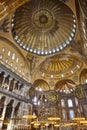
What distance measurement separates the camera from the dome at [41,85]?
2459 cm

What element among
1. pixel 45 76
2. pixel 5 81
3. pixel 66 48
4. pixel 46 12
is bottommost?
pixel 5 81

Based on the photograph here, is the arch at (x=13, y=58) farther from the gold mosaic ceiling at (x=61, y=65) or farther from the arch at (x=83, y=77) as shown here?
the arch at (x=83, y=77)

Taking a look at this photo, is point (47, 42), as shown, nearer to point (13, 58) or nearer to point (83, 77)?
point (13, 58)

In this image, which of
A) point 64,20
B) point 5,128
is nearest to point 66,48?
point 64,20

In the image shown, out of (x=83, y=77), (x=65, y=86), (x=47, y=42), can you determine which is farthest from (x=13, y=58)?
(x=83, y=77)

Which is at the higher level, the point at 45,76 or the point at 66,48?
the point at 66,48

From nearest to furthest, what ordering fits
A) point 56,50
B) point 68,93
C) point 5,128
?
point 5,128
point 56,50
point 68,93

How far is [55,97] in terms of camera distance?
2127cm

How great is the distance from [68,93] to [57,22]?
13.0m

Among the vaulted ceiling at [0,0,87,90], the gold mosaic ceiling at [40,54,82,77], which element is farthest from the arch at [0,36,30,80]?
the gold mosaic ceiling at [40,54,82,77]

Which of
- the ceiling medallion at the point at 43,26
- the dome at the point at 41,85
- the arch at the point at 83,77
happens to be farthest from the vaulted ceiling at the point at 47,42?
the arch at the point at 83,77

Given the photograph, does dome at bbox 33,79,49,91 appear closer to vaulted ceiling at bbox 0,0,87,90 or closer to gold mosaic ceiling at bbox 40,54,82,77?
vaulted ceiling at bbox 0,0,87,90

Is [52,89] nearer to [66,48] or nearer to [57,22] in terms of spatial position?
[66,48]

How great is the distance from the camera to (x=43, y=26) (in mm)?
21688
